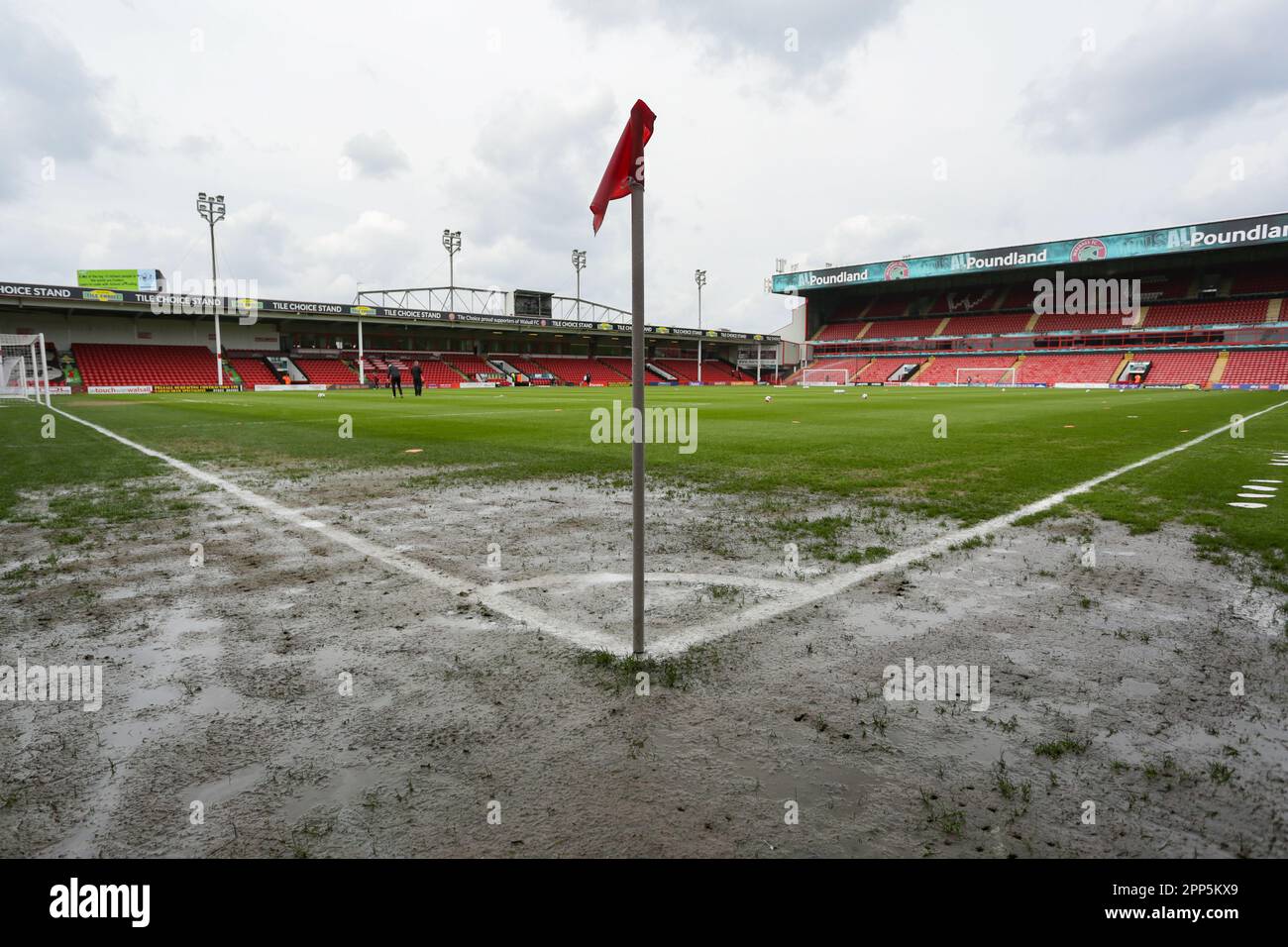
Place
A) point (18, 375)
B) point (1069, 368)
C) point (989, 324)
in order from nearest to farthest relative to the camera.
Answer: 1. point (18, 375)
2. point (1069, 368)
3. point (989, 324)

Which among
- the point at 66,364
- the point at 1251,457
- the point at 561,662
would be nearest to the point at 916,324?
the point at 1251,457

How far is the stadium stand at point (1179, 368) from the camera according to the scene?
2237 inches

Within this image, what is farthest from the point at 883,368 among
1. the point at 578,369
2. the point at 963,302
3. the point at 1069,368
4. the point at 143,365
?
the point at 143,365

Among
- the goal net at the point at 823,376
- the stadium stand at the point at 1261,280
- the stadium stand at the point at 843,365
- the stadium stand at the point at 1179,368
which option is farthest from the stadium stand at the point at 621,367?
the stadium stand at the point at 1261,280

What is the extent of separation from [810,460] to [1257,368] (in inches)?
2540

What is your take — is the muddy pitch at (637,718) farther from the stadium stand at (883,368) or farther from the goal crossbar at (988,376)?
the stadium stand at (883,368)

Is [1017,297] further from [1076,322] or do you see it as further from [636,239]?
[636,239]

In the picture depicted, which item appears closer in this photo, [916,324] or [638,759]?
[638,759]

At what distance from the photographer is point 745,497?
7.91m

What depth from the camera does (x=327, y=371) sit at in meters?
58.5

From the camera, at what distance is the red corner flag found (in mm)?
3174

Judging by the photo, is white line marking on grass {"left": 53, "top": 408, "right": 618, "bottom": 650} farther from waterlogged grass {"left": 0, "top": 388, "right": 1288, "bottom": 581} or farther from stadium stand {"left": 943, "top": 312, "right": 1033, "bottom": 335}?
stadium stand {"left": 943, "top": 312, "right": 1033, "bottom": 335}
